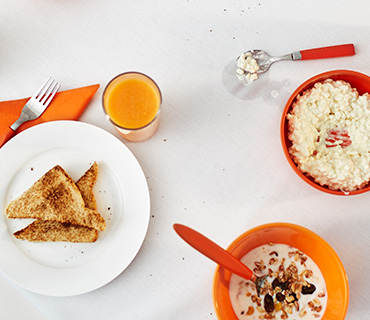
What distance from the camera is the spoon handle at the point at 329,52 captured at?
1306 millimetres

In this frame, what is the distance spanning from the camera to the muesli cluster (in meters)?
1.25

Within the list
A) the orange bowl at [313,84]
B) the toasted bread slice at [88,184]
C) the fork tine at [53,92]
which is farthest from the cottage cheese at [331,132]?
the fork tine at [53,92]

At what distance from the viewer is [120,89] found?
1.25m

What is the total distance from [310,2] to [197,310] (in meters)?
0.90

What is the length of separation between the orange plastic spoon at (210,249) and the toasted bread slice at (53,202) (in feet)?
0.94

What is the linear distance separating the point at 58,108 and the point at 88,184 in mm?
228

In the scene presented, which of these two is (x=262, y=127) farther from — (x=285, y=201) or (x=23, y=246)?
(x=23, y=246)

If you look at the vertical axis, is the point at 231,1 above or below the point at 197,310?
above

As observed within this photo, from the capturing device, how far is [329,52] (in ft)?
4.28

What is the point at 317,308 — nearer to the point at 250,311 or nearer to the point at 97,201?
the point at 250,311

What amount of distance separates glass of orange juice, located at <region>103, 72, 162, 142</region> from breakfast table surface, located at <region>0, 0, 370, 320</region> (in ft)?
0.28

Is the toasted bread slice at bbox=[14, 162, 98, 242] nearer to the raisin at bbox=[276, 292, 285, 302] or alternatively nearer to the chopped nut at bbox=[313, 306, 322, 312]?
the raisin at bbox=[276, 292, 285, 302]

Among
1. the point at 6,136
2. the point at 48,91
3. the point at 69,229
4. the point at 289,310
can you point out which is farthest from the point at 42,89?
the point at 289,310

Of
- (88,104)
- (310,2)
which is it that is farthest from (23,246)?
(310,2)
